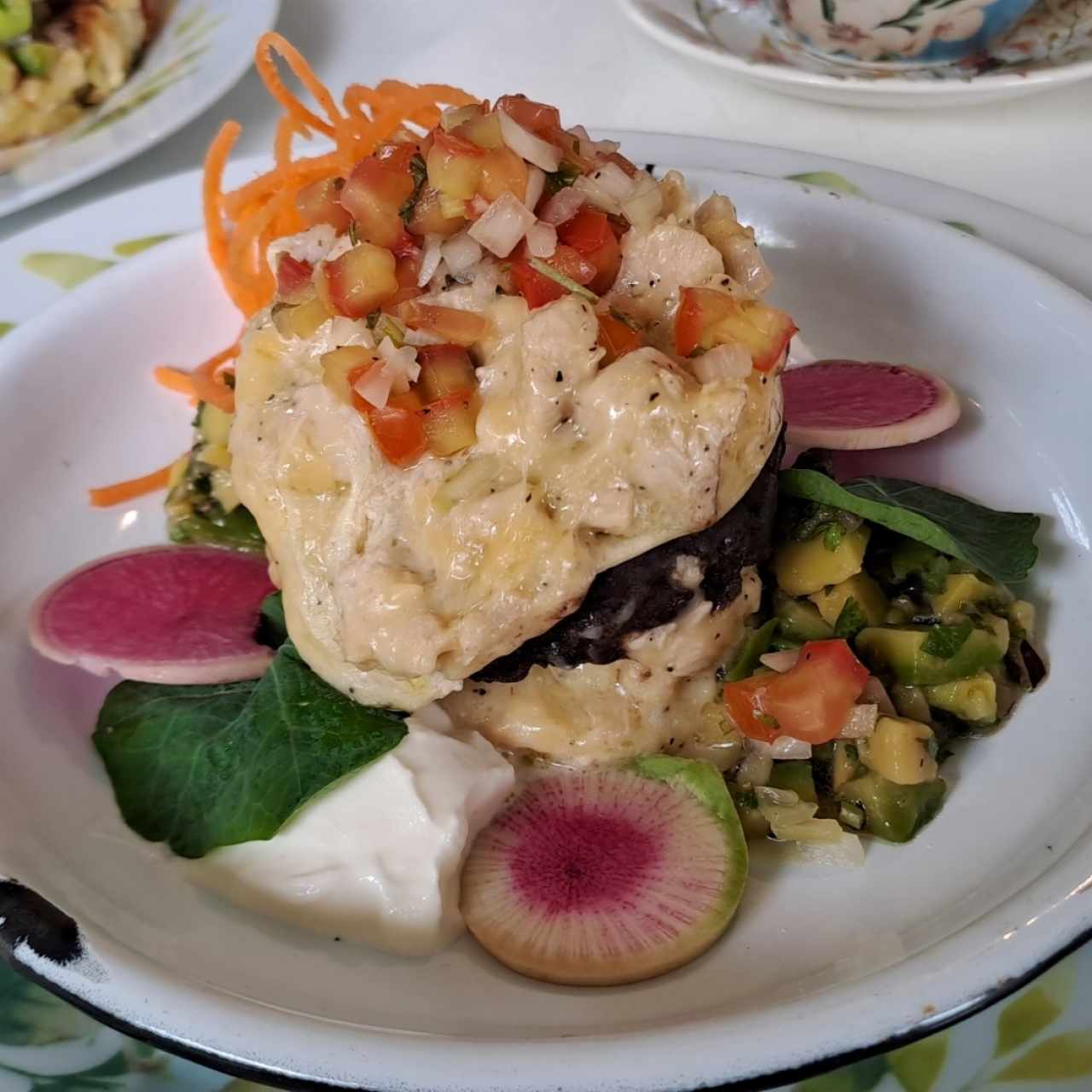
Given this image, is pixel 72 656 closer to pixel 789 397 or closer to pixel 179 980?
pixel 179 980

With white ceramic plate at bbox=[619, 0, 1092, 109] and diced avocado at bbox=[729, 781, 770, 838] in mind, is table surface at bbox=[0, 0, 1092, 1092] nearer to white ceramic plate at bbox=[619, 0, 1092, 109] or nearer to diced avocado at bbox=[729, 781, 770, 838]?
white ceramic plate at bbox=[619, 0, 1092, 109]

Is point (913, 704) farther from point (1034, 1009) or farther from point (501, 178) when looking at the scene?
point (501, 178)

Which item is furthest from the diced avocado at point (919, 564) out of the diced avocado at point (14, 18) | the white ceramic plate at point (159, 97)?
the diced avocado at point (14, 18)

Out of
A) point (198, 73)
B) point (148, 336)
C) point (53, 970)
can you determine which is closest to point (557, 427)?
point (53, 970)

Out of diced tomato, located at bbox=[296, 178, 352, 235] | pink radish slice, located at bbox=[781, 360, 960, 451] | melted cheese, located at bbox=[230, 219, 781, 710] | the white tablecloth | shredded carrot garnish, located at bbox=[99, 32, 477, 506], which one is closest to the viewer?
melted cheese, located at bbox=[230, 219, 781, 710]

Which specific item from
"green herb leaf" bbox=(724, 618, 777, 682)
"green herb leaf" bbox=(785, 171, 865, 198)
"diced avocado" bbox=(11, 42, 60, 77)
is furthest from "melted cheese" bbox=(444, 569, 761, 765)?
"diced avocado" bbox=(11, 42, 60, 77)

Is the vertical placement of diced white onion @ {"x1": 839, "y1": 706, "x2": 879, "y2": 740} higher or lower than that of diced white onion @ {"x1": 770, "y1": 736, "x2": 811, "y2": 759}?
higher

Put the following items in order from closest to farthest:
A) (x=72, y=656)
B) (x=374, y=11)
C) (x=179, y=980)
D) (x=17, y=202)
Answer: (x=179, y=980)
(x=72, y=656)
(x=17, y=202)
(x=374, y=11)

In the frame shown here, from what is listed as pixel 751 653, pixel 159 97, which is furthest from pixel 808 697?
pixel 159 97
